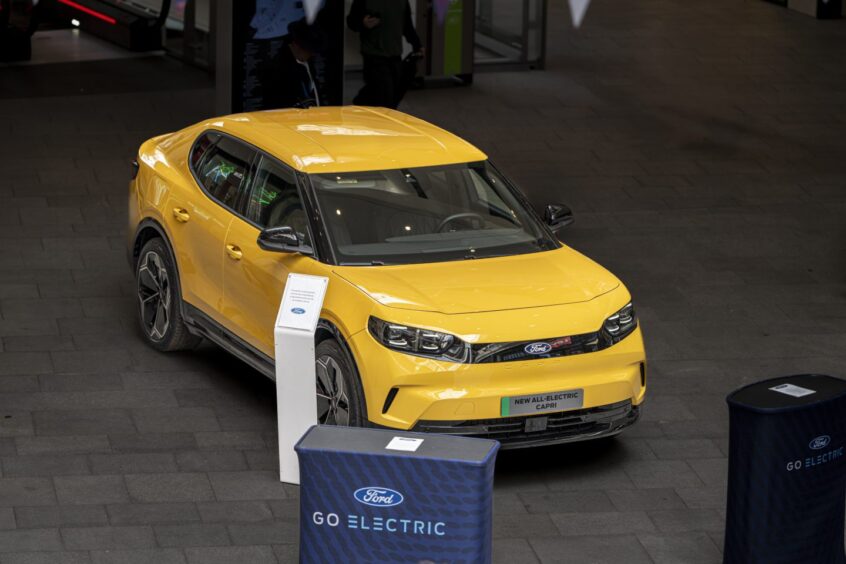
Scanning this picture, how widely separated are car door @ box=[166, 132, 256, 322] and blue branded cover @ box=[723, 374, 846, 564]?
365 centimetres

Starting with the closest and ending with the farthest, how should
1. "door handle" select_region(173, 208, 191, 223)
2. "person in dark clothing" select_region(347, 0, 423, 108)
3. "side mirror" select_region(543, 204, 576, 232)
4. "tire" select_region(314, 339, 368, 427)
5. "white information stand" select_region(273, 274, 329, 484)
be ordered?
"white information stand" select_region(273, 274, 329, 484)
"tire" select_region(314, 339, 368, 427)
"side mirror" select_region(543, 204, 576, 232)
"door handle" select_region(173, 208, 191, 223)
"person in dark clothing" select_region(347, 0, 423, 108)

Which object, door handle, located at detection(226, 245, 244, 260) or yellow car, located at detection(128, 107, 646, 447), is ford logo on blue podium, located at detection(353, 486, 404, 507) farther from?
door handle, located at detection(226, 245, 244, 260)

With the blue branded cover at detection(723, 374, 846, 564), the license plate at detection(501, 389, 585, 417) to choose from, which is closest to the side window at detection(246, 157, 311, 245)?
the license plate at detection(501, 389, 585, 417)

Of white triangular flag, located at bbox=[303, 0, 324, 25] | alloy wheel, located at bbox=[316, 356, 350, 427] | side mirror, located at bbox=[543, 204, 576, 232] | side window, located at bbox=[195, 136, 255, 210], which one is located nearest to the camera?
alloy wheel, located at bbox=[316, 356, 350, 427]

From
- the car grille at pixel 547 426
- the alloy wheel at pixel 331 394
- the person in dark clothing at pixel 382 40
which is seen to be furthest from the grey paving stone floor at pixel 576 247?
the person in dark clothing at pixel 382 40

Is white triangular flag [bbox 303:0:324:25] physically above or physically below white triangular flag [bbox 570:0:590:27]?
below

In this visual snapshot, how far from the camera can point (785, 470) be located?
7.23 meters

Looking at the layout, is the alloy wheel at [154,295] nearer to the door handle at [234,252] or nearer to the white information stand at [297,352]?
the door handle at [234,252]

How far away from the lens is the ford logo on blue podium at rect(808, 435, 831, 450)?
7246mm

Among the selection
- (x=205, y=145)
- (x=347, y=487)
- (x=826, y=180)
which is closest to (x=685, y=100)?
(x=826, y=180)

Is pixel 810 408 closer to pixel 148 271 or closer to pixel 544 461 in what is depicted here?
pixel 544 461

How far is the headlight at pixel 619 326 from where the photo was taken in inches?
344

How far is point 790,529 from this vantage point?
7367mm

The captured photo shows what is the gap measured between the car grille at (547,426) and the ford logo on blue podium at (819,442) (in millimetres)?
1653
